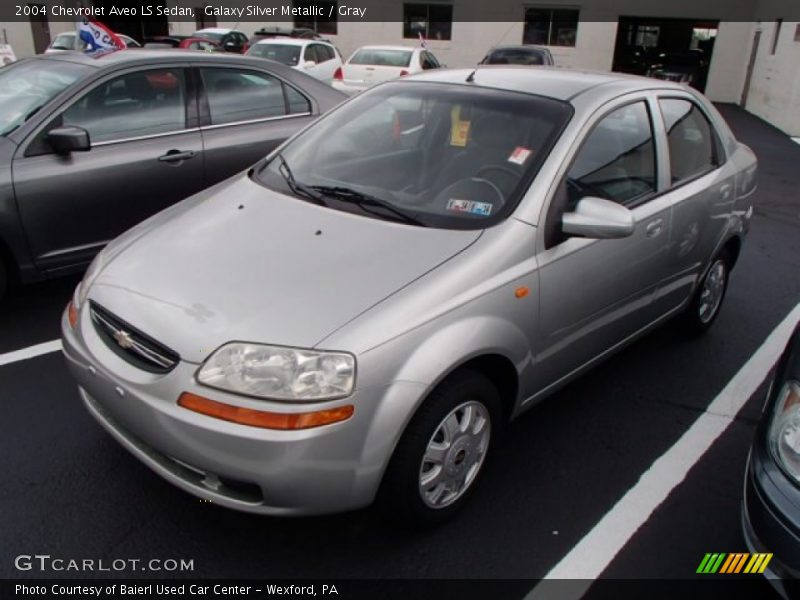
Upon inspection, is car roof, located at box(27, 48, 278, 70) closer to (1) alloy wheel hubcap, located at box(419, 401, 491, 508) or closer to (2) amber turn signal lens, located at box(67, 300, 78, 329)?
(2) amber turn signal lens, located at box(67, 300, 78, 329)

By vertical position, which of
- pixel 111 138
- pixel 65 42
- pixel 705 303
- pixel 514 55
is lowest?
pixel 705 303

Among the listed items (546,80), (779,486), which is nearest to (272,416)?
(779,486)

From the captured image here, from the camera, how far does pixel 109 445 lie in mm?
3064

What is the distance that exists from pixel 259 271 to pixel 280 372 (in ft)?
1.65

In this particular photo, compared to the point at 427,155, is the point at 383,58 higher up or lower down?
lower down

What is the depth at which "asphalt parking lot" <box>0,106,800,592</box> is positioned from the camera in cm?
252

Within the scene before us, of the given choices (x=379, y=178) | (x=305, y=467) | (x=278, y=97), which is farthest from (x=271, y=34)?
(x=305, y=467)

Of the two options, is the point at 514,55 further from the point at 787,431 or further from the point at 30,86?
the point at 787,431

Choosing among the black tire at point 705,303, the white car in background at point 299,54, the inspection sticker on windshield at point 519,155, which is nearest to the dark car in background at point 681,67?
the white car in background at point 299,54

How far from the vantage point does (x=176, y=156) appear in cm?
462

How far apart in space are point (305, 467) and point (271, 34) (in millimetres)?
20925

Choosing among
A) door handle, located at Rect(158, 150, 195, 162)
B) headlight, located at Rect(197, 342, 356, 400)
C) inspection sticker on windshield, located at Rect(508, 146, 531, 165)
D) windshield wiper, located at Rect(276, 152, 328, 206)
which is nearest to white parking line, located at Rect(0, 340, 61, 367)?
door handle, located at Rect(158, 150, 195, 162)

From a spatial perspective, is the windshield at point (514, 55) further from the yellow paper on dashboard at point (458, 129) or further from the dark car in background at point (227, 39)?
the yellow paper on dashboard at point (458, 129)

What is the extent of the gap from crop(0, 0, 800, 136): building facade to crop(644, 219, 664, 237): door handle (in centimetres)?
2021
